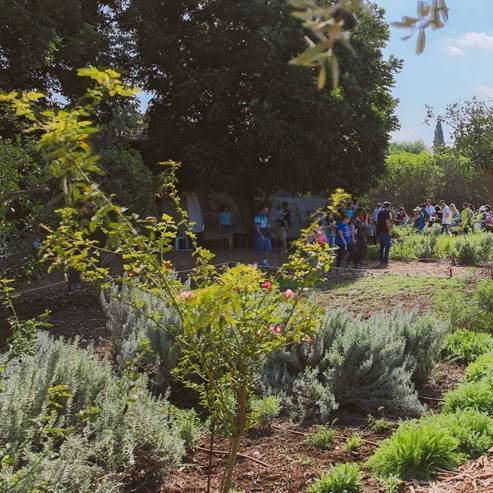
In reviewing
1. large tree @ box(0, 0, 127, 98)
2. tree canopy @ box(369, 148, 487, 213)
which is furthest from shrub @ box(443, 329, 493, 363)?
tree canopy @ box(369, 148, 487, 213)

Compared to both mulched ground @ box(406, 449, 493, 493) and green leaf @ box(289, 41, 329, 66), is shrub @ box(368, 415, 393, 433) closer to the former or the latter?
mulched ground @ box(406, 449, 493, 493)

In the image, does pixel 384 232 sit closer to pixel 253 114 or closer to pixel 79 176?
pixel 253 114

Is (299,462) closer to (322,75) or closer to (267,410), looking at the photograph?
(267,410)

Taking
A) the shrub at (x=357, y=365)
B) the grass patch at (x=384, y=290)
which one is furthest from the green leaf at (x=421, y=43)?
the grass patch at (x=384, y=290)

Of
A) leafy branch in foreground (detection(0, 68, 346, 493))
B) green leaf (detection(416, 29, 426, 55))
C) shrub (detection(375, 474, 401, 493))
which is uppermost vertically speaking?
green leaf (detection(416, 29, 426, 55))

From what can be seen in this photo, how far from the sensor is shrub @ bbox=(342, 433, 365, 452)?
413 cm

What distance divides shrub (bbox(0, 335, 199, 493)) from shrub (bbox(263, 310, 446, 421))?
1.16 m

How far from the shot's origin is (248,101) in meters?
19.3

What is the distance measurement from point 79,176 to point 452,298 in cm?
688

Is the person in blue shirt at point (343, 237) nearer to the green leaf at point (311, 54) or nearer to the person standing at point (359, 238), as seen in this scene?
the person standing at point (359, 238)

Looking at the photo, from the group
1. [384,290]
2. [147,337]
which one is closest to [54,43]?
[384,290]

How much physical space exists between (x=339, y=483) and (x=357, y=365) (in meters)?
2.08

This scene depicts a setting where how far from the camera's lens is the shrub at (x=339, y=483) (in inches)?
132

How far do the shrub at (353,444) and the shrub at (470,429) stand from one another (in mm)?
512
